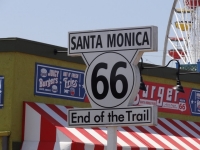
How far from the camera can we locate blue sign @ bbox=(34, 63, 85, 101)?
1339 centimetres

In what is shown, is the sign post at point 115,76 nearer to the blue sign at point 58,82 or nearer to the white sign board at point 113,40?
the white sign board at point 113,40

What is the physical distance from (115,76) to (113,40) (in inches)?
16.7

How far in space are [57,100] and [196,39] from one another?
4275 cm

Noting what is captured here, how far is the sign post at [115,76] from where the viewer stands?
297 inches

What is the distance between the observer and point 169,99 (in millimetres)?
16734

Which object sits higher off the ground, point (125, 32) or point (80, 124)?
point (125, 32)

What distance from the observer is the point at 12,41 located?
13.0 m

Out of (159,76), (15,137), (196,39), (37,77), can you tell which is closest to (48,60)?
(37,77)

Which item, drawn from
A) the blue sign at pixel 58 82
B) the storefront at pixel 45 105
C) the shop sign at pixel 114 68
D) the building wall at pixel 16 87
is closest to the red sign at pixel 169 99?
the storefront at pixel 45 105

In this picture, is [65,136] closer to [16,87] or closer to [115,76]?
[16,87]

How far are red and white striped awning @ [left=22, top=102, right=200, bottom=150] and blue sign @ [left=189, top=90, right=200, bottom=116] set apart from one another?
8.88 feet

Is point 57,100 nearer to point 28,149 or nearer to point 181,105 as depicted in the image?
point 28,149

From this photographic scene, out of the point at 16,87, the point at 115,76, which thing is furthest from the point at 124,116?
the point at 16,87

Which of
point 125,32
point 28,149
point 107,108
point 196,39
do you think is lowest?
point 28,149
